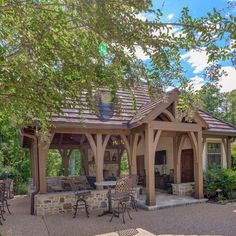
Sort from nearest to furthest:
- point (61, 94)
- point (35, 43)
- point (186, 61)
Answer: point (35, 43)
point (61, 94)
point (186, 61)

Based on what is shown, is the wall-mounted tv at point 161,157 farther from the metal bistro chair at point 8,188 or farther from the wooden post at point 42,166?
the metal bistro chair at point 8,188

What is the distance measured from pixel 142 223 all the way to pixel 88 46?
529 centimetres

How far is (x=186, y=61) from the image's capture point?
4.93 meters

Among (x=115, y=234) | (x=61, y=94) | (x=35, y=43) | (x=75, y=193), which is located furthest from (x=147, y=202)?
(x=35, y=43)

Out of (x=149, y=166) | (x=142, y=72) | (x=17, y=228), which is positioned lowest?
(x=17, y=228)

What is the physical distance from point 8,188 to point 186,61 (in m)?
11.1

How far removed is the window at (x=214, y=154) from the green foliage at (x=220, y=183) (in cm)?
148

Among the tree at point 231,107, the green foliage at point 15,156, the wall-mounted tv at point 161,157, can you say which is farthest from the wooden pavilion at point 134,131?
the tree at point 231,107

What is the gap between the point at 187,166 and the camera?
1307 centimetres

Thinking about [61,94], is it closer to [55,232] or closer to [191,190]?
[55,232]

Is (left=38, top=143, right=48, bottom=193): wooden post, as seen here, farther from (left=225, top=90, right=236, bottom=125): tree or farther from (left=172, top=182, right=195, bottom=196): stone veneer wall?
(left=225, top=90, right=236, bottom=125): tree

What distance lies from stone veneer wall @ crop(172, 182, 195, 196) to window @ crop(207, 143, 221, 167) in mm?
1664

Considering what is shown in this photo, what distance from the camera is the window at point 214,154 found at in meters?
13.3

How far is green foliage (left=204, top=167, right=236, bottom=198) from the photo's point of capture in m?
11.3
